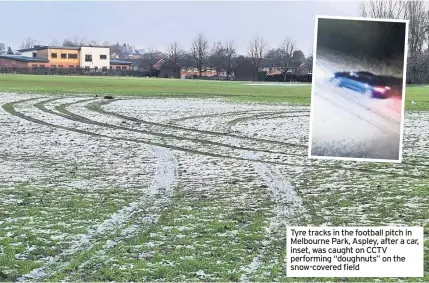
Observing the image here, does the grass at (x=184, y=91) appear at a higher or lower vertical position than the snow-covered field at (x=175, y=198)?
higher

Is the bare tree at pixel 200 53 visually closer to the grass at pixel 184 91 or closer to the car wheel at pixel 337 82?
the grass at pixel 184 91

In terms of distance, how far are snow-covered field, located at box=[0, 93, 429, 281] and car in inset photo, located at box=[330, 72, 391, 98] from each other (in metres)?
2.21

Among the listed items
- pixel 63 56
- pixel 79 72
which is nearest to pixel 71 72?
pixel 79 72

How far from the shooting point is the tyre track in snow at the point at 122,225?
20.6 ft

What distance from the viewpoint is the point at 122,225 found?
8008 millimetres

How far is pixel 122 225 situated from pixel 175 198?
198 cm

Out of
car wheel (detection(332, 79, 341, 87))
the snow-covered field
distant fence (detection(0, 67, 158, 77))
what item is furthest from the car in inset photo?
distant fence (detection(0, 67, 158, 77))

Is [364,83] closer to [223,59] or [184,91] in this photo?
[184,91]

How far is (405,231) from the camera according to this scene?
4492 mm

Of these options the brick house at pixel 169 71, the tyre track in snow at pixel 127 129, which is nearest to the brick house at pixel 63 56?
the brick house at pixel 169 71

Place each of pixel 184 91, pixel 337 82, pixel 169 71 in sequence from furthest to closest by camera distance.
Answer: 1. pixel 169 71
2. pixel 184 91
3. pixel 337 82

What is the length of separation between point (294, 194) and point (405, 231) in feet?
19.0

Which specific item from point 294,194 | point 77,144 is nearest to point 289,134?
point 77,144

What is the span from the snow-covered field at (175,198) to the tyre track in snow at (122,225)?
18 mm
